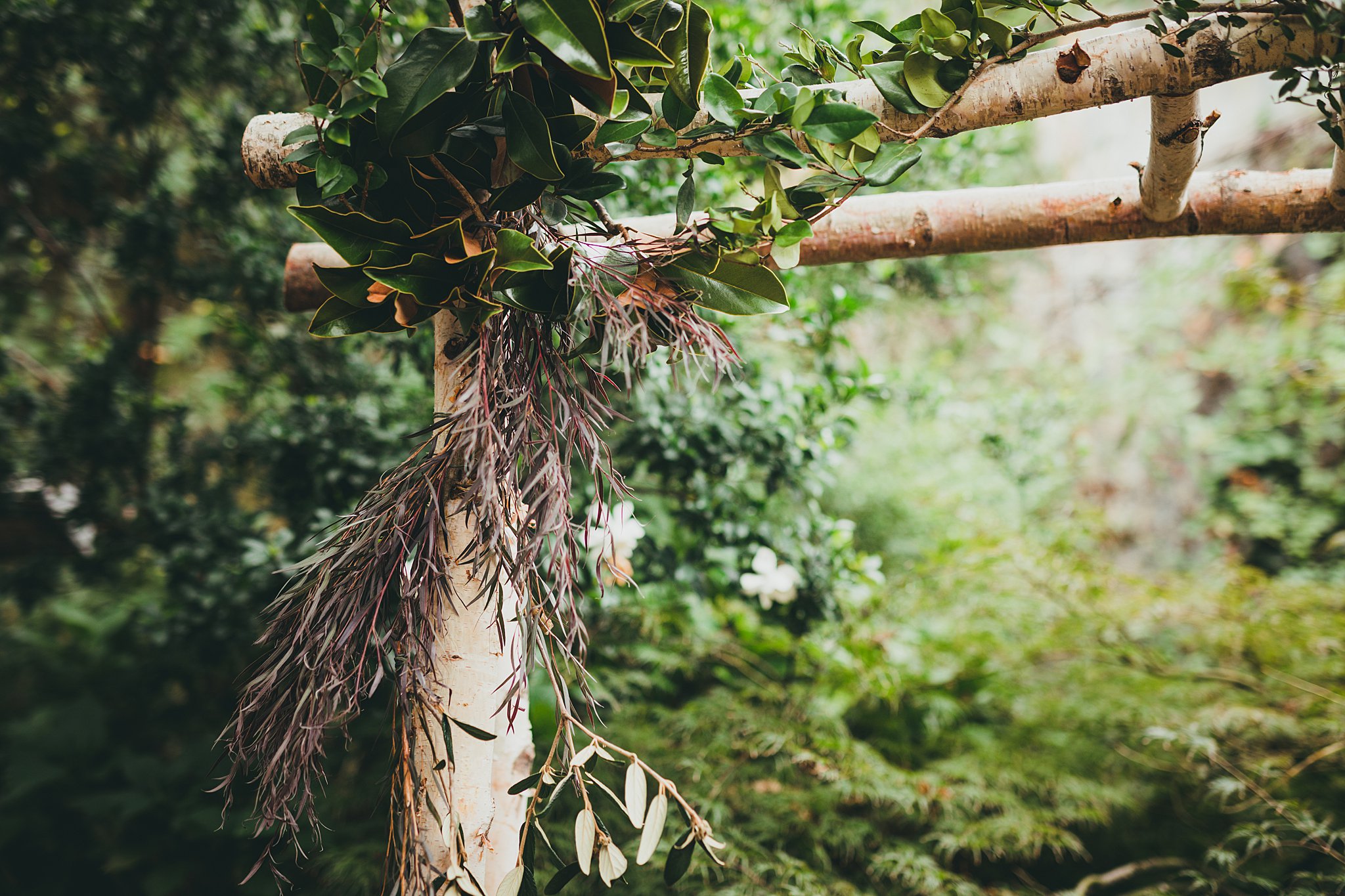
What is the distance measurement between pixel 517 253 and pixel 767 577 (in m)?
0.88

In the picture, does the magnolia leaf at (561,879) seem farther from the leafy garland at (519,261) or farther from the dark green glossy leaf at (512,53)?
the dark green glossy leaf at (512,53)

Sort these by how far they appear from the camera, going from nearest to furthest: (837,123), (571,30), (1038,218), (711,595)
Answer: (571,30) < (837,123) < (1038,218) < (711,595)

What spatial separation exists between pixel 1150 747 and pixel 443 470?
2251 mm

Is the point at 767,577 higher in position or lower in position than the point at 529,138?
lower

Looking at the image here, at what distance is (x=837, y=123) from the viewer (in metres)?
0.66

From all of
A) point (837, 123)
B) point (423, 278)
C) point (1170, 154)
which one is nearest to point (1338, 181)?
point (1170, 154)

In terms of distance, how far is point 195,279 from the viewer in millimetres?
2016

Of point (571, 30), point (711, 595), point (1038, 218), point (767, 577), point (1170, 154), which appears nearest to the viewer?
point (571, 30)

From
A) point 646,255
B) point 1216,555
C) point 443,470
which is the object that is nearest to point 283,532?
point 443,470

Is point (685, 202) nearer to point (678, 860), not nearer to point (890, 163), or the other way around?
point (890, 163)

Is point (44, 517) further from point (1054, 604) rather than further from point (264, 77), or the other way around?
point (1054, 604)

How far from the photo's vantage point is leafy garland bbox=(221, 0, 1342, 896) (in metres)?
0.61

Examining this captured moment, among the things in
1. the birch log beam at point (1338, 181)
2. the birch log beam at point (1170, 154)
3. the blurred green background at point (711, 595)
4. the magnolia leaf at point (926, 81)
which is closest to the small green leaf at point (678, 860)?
the blurred green background at point (711, 595)

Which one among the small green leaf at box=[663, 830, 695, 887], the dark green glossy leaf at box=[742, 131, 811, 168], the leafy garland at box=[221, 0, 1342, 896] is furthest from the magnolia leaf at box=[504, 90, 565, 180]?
the small green leaf at box=[663, 830, 695, 887]
